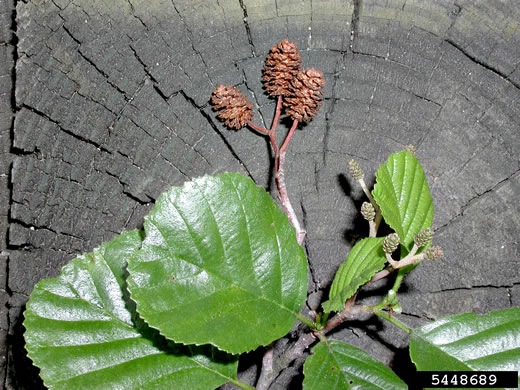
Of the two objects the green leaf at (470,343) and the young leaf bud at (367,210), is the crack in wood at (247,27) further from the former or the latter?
the green leaf at (470,343)

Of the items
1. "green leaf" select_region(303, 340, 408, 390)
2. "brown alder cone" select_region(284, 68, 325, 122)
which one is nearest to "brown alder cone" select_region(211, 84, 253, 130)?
"brown alder cone" select_region(284, 68, 325, 122)

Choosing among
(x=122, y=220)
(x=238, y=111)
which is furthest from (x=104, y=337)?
(x=238, y=111)

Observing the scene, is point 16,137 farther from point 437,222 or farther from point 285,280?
point 437,222

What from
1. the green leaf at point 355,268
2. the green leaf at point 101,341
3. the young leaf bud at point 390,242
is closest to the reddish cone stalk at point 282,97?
the green leaf at point 355,268

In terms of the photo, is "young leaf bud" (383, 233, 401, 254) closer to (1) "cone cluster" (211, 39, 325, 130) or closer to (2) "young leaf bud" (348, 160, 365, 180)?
(2) "young leaf bud" (348, 160, 365, 180)

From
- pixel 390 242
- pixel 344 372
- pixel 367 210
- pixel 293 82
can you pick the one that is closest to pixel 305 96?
pixel 293 82
